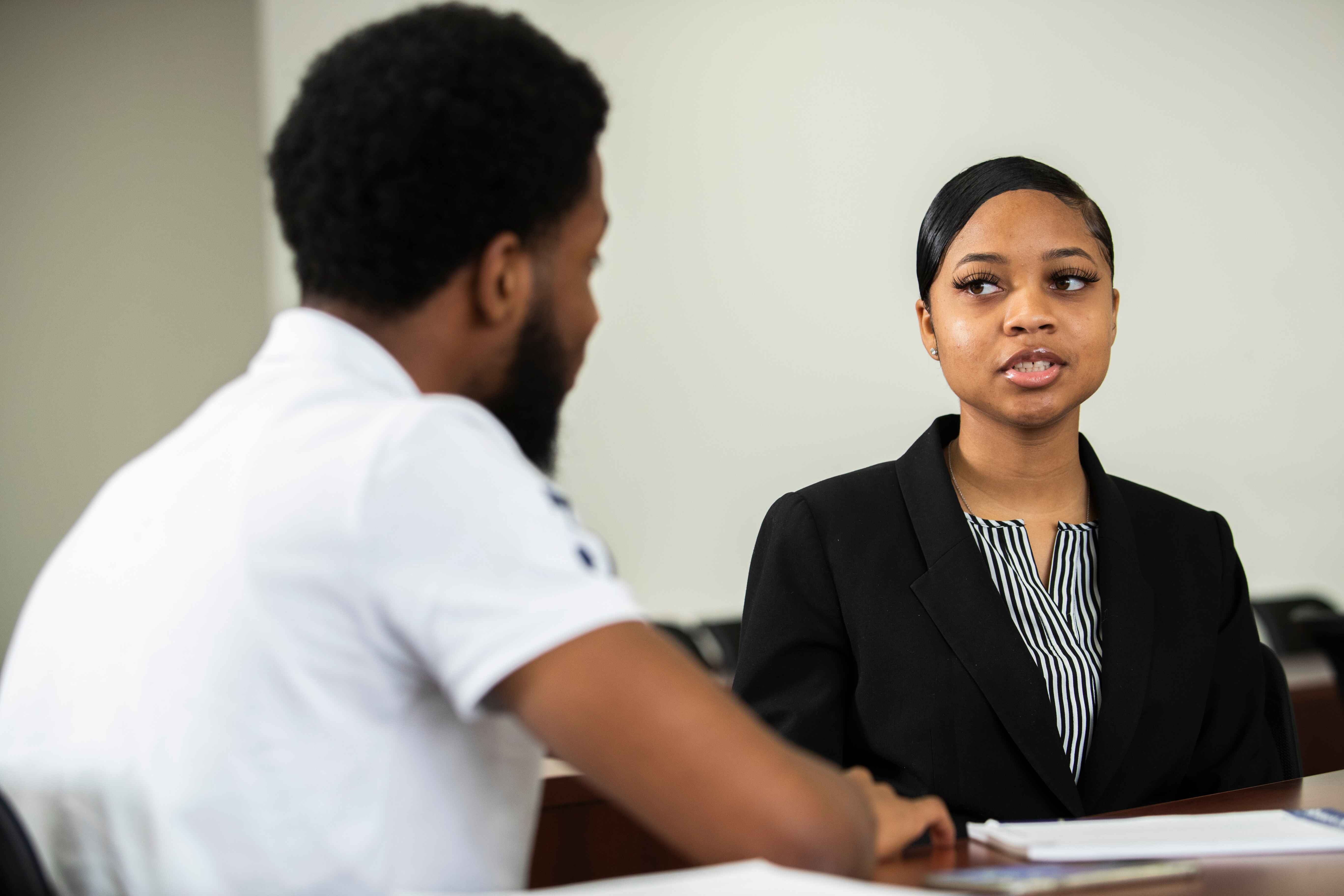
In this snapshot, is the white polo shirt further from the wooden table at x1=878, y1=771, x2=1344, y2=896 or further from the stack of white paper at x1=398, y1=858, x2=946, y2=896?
the wooden table at x1=878, y1=771, x2=1344, y2=896

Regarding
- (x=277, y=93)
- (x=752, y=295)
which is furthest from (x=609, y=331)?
(x=277, y=93)

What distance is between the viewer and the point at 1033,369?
4.92 ft

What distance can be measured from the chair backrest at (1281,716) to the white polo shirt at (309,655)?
3.77 feet

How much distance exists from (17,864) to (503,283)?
1.65ft

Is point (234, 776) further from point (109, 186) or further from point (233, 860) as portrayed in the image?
point (109, 186)

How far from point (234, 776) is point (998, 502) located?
1.11 meters

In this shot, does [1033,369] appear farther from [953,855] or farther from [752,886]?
[752,886]

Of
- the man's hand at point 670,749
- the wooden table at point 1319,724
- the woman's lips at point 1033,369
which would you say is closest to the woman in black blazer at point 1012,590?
the woman's lips at point 1033,369

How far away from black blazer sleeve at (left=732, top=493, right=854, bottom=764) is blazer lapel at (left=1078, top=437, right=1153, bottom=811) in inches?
11.7

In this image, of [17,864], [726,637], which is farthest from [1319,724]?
[17,864]

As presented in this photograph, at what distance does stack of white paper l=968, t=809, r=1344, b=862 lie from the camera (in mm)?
972

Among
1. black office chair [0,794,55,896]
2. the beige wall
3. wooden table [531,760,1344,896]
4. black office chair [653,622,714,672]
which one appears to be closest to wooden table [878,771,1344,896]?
wooden table [531,760,1344,896]

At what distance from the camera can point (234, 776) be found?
2.40 feet

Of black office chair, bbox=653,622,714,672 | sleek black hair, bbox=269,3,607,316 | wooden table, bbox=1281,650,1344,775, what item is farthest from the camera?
wooden table, bbox=1281,650,1344,775
